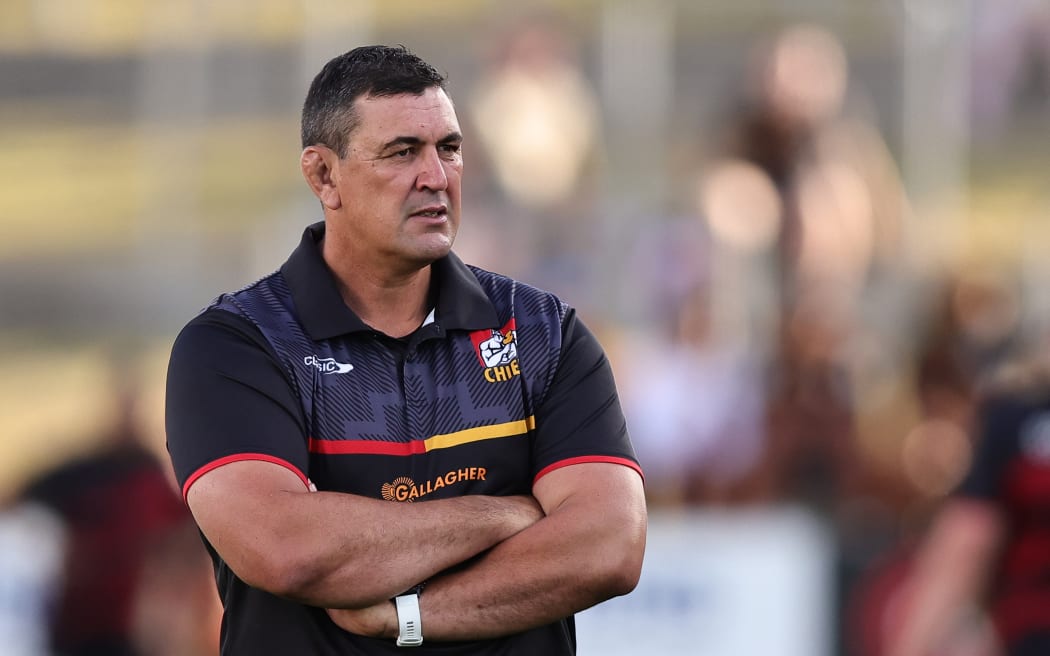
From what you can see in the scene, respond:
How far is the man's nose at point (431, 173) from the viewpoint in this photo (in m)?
3.69

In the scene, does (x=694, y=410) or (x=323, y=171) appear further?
(x=694, y=410)

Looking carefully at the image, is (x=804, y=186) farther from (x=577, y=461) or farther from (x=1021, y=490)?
(x=577, y=461)

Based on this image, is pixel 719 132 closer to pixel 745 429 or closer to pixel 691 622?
pixel 745 429

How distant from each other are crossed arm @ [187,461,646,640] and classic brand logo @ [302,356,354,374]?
27 centimetres

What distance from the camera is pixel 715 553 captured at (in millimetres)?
7965

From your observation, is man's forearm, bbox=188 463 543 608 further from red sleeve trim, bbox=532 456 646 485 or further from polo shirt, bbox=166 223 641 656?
red sleeve trim, bbox=532 456 646 485

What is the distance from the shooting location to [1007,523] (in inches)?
229

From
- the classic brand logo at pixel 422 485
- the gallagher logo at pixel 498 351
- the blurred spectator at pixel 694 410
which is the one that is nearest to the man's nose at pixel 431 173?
the gallagher logo at pixel 498 351

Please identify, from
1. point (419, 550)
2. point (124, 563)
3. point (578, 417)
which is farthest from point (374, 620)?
point (124, 563)

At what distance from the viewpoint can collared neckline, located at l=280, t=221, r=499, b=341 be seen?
3670 mm

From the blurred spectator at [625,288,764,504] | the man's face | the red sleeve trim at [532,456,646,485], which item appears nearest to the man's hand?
the red sleeve trim at [532,456,646,485]

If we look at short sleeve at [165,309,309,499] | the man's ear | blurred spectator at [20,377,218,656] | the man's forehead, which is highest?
the man's forehead

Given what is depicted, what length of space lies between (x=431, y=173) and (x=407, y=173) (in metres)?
0.06

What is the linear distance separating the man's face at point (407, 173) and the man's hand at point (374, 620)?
82 centimetres
